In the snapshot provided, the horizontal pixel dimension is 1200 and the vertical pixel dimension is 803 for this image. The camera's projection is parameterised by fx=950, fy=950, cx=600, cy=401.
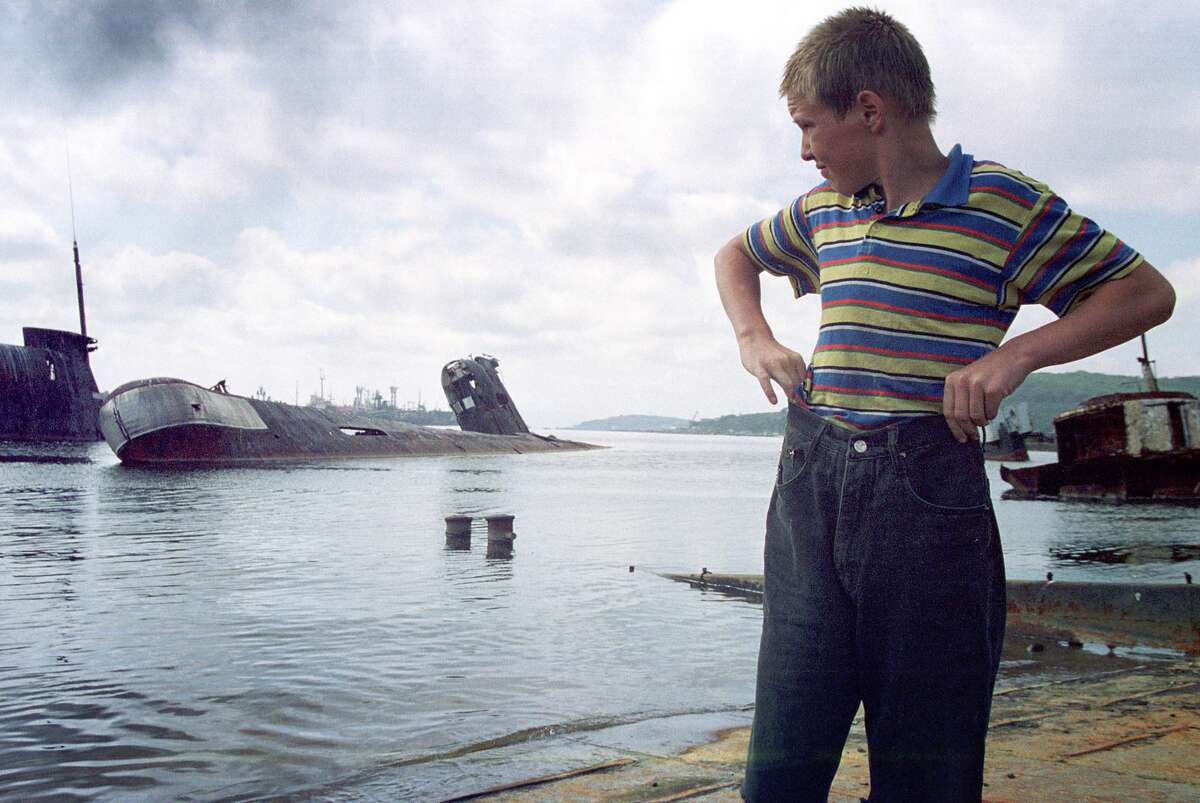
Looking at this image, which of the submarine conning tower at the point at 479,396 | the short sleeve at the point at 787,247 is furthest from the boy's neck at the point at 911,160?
the submarine conning tower at the point at 479,396

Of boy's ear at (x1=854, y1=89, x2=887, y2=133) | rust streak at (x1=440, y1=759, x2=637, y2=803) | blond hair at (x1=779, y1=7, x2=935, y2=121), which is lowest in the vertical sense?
rust streak at (x1=440, y1=759, x2=637, y2=803)

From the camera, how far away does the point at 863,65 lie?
182 centimetres

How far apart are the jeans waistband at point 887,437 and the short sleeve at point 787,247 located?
42cm

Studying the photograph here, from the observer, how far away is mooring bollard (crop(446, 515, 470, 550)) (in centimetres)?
1481

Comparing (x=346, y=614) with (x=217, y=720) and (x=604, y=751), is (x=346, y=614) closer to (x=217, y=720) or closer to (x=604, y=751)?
(x=217, y=720)

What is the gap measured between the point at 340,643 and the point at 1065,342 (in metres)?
6.89

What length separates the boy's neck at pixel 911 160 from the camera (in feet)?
6.12

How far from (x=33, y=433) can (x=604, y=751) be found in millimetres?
68346

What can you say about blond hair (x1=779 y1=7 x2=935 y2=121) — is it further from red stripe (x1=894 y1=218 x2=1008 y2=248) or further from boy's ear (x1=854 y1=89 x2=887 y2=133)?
red stripe (x1=894 y1=218 x2=1008 y2=248)

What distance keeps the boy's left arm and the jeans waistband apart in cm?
3

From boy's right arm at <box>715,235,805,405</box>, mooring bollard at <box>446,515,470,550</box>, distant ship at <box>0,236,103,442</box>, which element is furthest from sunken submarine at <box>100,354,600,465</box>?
boy's right arm at <box>715,235,805,405</box>

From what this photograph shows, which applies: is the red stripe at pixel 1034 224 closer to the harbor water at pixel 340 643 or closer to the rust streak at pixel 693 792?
the rust streak at pixel 693 792

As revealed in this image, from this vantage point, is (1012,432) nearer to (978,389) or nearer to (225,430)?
(225,430)

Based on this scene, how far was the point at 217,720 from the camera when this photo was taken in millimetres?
5402
